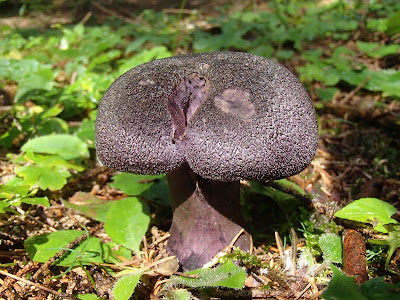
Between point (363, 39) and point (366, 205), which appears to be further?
point (363, 39)

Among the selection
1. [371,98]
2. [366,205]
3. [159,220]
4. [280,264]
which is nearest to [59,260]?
[159,220]

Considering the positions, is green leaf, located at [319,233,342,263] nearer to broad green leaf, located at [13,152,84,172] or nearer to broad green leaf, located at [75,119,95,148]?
broad green leaf, located at [13,152,84,172]

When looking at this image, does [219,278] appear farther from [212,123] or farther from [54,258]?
[54,258]

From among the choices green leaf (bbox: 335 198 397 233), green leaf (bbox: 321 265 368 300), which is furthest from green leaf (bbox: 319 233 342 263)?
green leaf (bbox: 321 265 368 300)

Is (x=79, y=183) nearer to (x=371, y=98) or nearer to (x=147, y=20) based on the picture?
(x=371, y=98)

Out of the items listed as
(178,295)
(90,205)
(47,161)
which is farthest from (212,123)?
(47,161)

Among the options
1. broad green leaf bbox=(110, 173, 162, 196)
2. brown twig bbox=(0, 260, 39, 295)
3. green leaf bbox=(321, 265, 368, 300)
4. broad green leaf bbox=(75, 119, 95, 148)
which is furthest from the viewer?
broad green leaf bbox=(75, 119, 95, 148)

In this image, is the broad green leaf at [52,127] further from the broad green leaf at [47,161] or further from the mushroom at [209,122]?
the mushroom at [209,122]

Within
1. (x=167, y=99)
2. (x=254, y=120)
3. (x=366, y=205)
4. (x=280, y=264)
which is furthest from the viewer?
(x=280, y=264)
